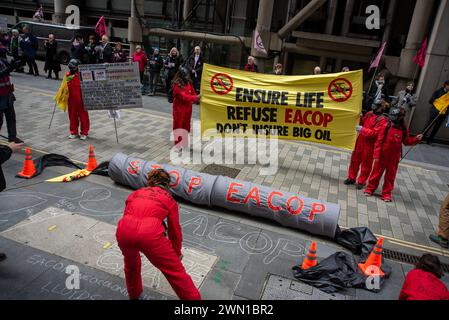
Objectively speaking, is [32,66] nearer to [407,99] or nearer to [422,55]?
[407,99]

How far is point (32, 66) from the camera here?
16.7 metres

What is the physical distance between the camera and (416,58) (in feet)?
41.5

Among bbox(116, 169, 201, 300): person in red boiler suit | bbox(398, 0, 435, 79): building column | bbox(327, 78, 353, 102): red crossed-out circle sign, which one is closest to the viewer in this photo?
bbox(116, 169, 201, 300): person in red boiler suit

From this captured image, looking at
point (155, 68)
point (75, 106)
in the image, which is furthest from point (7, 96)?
point (155, 68)

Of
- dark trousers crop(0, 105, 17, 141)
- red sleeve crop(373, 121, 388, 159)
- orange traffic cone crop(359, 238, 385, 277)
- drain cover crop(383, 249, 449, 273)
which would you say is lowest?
drain cover crop(383, 249, 449, 273)

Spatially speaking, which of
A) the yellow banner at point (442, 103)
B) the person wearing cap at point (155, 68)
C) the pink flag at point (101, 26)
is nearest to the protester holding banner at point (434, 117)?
the yellow banner at point (442, 103)

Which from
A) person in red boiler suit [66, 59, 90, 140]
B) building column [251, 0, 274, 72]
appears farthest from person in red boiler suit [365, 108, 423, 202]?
building column [251, 0, 274, 72]

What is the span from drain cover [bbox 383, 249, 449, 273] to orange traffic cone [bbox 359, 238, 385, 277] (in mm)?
672

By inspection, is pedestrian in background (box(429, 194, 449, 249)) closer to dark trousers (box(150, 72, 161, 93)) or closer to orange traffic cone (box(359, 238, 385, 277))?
orange traffic cone (box(359, 238, 385, 277))

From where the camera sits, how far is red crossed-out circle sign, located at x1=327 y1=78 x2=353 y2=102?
7734mm

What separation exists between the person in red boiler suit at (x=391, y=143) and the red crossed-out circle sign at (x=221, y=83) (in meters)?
3.38

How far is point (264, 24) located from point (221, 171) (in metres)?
9.11

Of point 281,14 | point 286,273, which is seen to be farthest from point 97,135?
point 281,14

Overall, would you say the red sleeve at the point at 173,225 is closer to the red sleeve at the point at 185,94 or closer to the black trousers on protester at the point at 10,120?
the red sleeve at the point at 185,94
